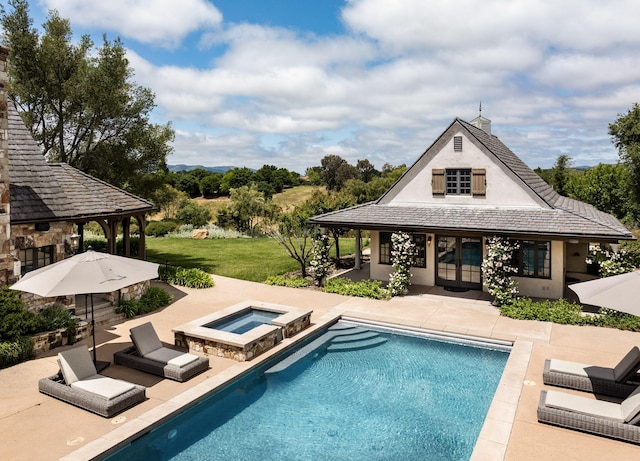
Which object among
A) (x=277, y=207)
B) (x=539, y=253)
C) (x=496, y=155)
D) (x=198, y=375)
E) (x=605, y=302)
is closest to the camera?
(x=605, y=302)

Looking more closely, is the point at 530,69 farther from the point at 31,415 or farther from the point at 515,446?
the point at 31,415

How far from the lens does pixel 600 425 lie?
7352mm

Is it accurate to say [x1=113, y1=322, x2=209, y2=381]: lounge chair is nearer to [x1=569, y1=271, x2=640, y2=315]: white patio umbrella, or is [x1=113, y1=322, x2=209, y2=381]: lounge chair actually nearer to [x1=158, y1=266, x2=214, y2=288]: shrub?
[x1=158, y1=266, x2=214, y2=288]: shrub

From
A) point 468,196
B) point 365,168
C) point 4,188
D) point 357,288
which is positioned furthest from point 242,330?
point 365,168

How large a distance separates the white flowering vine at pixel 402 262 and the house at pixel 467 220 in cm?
51

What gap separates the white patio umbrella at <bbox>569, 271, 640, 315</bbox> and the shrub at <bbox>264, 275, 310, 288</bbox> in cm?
1199

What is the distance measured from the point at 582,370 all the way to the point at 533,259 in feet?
26.4

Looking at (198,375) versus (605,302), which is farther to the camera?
(198,375)

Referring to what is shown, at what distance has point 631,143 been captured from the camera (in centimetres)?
4169

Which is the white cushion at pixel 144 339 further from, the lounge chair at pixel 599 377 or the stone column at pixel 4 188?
the lounge chair at pixel 599 377

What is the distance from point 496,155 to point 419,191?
3557mm

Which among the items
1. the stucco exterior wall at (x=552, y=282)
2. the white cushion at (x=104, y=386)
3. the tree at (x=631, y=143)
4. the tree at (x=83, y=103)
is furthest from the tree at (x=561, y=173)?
the white cushion at (x=104, y=386)

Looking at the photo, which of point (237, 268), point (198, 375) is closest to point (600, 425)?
point (198, 375)

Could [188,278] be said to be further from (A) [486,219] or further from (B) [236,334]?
(A) [486,219]
